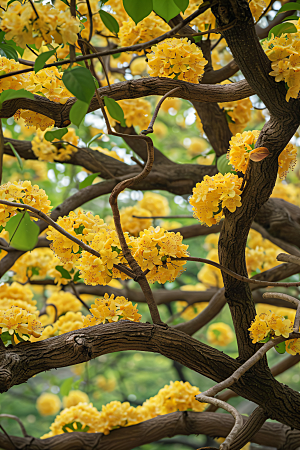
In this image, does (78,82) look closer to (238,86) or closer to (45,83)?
(45,83)

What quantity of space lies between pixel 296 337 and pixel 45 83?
2.78ft

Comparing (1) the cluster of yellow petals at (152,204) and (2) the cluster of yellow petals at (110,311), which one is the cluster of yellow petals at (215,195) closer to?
(2) the cluster of yellow petals at (110,311)

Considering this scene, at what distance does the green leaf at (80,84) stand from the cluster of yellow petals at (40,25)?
45mm

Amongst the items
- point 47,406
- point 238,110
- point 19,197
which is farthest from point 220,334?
point 19,197

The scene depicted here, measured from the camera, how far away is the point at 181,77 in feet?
3.21

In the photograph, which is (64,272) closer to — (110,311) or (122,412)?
(110,311)

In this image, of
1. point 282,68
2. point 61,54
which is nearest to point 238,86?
point 282,68

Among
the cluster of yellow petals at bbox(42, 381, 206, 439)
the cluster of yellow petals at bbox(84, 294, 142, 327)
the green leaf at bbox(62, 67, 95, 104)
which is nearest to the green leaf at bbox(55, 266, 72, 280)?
the cluster of yellow petals at bbox(84, 294, 142, 327)

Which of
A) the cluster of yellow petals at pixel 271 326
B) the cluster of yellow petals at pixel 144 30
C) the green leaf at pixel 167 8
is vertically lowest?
the cluster of yellow petals at pixel 271 326

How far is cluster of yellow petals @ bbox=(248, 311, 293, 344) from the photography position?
90cm

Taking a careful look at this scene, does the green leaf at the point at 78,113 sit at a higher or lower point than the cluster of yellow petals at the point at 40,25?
lower

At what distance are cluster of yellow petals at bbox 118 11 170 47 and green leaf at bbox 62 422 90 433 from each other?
58.6 inches

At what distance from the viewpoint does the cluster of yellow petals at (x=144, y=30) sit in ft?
4.06

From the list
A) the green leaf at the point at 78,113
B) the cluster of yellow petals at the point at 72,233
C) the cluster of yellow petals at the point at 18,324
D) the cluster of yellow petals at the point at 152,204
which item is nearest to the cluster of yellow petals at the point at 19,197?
the cluster of yellow petals at the point at 72,233
